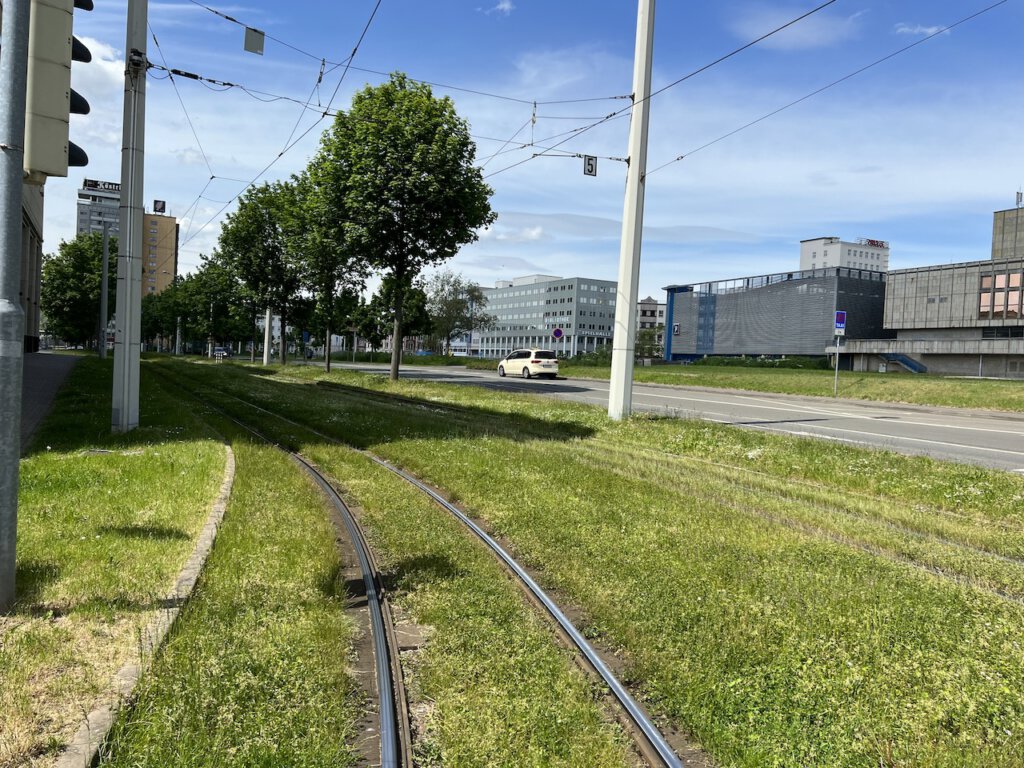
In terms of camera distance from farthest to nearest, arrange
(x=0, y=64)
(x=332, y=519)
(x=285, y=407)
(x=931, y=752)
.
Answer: (x=285, y=407), (x=332, y=519), (x=0, y=64), (x=931, y=752)

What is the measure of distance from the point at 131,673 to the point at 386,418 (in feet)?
37.9

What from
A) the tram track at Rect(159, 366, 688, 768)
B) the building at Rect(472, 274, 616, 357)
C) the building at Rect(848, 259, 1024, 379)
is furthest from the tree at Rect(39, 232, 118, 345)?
the building at Rect(472, 274, 616, 357)

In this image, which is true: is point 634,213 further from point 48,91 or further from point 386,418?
point 48,91

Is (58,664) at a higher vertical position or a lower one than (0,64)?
lower

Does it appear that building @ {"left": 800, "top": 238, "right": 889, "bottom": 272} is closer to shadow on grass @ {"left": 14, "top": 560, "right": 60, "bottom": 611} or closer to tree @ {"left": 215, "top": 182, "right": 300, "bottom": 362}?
tree @ {"left": 215, "top": 182, "right": 300, "bottom": 362}

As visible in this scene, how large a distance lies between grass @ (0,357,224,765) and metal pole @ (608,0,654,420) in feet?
27.3

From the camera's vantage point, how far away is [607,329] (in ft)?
491

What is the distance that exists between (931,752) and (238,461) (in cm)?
847

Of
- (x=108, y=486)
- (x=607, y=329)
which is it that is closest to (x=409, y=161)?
(x=108, y=486)

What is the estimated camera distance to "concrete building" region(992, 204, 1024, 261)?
9044 centimetres

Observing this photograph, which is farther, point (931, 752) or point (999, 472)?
point (999, 472)

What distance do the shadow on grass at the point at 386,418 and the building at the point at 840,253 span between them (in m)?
173

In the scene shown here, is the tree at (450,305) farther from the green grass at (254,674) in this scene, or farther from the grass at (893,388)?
the green grass at (254,674)

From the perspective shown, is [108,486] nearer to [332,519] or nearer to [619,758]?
[332,519]
